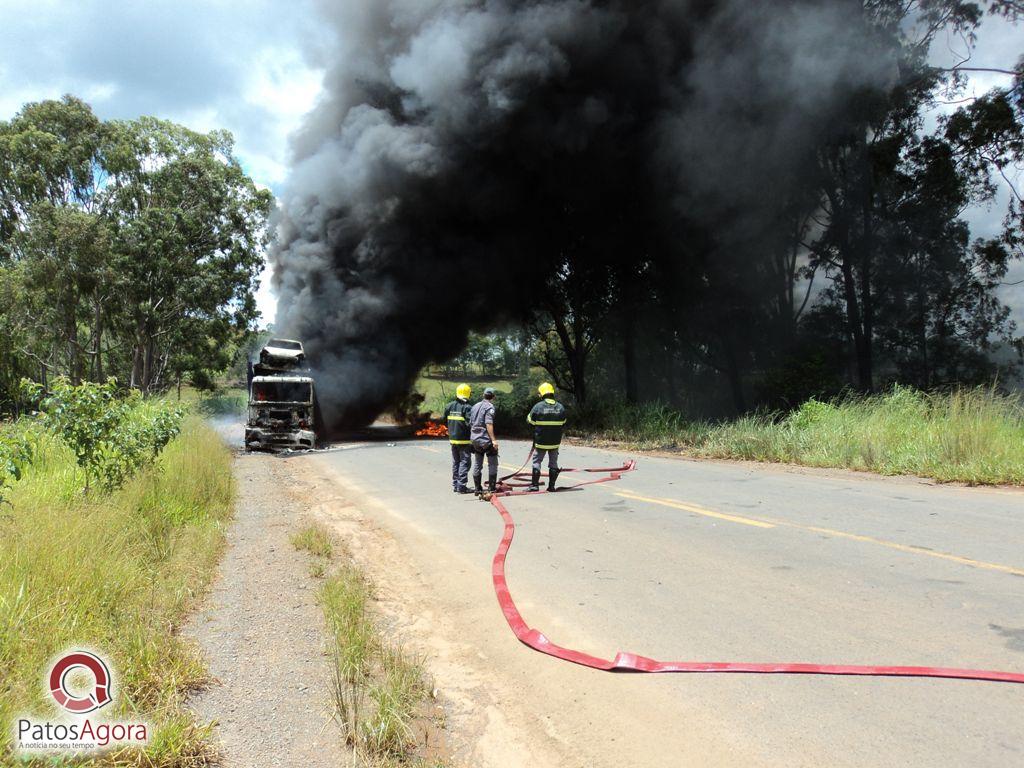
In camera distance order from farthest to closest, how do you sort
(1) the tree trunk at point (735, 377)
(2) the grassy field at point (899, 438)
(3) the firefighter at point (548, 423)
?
(1) the tree trunk at point (735, 377)
(2) the grassy field at point (899, 438)
(3) the firefighter at point (548, 423)

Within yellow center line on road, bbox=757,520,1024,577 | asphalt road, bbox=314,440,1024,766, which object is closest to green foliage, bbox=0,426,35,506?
asphalt road, bbox=314,440,1024,766

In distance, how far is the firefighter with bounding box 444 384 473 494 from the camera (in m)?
9.41

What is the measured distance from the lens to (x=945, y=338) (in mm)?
20203

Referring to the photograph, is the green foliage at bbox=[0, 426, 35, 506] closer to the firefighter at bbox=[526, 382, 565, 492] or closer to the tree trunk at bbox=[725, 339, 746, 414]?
the firefighter at bbox=[526, 382, 565, 492]

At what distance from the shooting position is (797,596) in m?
4.24

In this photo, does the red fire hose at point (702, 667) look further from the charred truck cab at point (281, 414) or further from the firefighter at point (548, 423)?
the charred truck cab at point (281, 414)

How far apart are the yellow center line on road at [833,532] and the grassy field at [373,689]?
12.7 ft

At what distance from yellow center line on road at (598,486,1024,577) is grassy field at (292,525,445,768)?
12.7 feet

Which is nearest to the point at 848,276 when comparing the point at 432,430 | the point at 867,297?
the point at 867,297

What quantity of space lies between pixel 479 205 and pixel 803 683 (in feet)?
70.7

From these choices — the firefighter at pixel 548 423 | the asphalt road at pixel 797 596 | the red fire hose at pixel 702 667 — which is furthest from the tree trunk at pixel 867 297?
the red fire hose at pixel 702 667

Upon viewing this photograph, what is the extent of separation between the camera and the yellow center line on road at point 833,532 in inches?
185

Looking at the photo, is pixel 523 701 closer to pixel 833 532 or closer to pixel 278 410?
pixel 833 532

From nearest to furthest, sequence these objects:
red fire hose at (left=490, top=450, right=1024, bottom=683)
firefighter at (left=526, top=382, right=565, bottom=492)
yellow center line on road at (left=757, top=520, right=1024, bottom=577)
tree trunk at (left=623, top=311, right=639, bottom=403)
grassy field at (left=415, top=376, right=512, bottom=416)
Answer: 1. red fire hose at (left=490, top=450, right=1024, bottom=683)
2. yellow center line on road at (left=757, top=520, right=1024, bottom=577)
3. firefighter at (left=526, top=382, right=565, bottom=492)
4. tree trunk at (left=623, top=311, right=639, bottom=403)
5. grassy field at (left=415, top=376, right=512, bottom=416)
